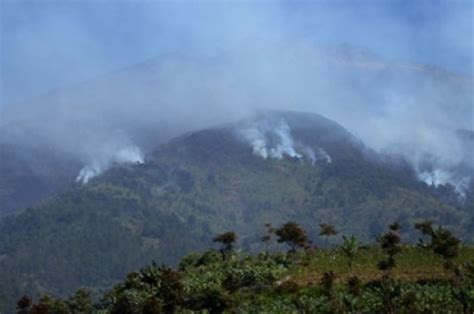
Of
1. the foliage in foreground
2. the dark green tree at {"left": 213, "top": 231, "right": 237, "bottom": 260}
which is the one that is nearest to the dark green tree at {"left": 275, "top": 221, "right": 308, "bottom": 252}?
the foliage in foreground

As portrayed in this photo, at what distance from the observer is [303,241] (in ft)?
368

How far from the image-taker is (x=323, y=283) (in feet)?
277

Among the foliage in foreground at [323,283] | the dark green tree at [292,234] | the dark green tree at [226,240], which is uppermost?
the dark green tree at [226,240]

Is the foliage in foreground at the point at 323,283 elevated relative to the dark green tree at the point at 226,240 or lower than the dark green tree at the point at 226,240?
lower

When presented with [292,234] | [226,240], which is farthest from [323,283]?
[226,240]

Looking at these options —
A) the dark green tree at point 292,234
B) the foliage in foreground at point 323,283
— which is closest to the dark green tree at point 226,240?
the foliage in foreground at point 323,283

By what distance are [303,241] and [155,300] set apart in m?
42.3

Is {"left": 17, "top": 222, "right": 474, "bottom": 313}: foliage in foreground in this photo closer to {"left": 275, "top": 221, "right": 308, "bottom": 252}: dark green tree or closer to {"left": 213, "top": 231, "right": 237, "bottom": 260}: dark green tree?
{"left": 275, "top": 221, "right": 308, "bottom": 252}: dark green tree

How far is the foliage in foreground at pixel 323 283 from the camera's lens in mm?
76812

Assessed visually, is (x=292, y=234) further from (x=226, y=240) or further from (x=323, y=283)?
(x=323, y=283)

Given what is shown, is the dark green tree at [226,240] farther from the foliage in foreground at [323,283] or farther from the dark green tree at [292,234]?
the dark green tree at [292,234]

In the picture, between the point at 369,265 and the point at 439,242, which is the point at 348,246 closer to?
the point at 369,265

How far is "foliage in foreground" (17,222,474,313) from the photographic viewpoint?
252ft

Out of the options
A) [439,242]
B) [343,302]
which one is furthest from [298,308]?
[439,242]
